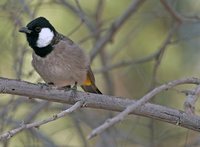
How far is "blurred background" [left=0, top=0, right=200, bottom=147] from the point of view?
3.72 m

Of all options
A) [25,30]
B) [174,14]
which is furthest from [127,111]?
[174,14]

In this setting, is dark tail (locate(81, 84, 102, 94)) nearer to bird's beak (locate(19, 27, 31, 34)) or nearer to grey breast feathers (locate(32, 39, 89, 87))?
grey breast feathers (locate(32, 39, 89, 87))

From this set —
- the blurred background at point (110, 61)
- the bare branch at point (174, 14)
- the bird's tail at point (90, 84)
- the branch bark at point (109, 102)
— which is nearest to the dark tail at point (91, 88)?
the bird's tail at point (90, 84)

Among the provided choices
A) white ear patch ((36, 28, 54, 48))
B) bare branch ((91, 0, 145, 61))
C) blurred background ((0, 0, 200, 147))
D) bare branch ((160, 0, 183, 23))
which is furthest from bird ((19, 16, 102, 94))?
bare branch ((160, 0, 183, 23))

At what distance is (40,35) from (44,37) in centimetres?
3

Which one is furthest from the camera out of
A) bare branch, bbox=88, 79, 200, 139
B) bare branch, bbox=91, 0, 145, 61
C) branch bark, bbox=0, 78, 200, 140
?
bare branch, bbox=91, 0, 145, 61

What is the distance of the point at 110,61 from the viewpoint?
4.85 meters

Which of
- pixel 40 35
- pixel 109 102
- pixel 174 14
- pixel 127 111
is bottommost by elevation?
pixel 127 111

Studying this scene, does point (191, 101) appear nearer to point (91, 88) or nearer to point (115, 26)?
point (91, 88)

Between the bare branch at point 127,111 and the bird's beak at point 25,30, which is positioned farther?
the bird's beak at point 25,30

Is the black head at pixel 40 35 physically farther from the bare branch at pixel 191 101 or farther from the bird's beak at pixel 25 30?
the bare branch at pixel 191 101

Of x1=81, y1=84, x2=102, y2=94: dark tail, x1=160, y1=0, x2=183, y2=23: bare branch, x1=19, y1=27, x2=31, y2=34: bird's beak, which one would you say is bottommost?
x1=81, y1=84, x2=102, y2=94: dark tail

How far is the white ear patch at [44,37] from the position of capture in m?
3.37

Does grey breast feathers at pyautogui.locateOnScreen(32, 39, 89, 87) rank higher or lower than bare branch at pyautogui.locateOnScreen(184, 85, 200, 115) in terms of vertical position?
higher
